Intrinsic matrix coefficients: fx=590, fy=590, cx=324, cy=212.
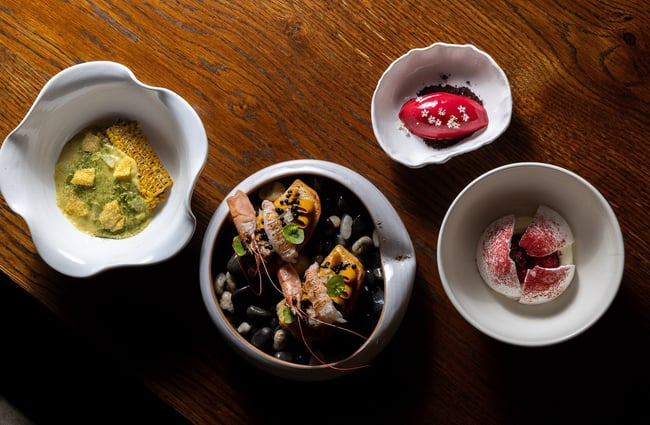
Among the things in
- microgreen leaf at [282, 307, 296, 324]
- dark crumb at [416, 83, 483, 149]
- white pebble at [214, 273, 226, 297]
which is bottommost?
white pebble at [214, 273, 226, 297]

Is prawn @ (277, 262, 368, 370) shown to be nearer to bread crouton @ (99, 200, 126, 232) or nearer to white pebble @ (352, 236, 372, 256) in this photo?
white pebble @ (352, 236, 372, 256)

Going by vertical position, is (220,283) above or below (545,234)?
below

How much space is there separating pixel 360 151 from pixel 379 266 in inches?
8.1

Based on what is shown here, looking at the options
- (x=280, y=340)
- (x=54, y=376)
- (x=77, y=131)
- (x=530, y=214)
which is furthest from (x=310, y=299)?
(x=54, y=376)

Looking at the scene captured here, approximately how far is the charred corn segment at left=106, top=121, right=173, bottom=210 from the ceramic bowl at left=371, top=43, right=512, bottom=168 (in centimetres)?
37

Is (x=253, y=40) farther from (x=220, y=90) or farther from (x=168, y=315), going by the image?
(x=168, y=315)

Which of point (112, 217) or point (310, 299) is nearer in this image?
point (310, 299)

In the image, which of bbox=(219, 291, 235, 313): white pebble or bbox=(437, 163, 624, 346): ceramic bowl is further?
bbox=(219, 291, 235, 313): white pebble

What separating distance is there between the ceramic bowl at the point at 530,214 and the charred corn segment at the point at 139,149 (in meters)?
0.48

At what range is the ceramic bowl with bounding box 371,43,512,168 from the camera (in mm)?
951

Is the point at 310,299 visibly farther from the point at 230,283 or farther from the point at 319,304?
the point at 230,283

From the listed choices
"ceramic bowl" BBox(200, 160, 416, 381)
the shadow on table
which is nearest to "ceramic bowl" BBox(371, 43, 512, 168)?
"ceramic bowl" BBox(200, 160, 416, 381)

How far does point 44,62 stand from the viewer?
1.04 m

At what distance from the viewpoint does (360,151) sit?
39.5 inches
